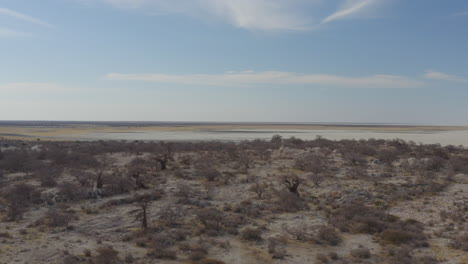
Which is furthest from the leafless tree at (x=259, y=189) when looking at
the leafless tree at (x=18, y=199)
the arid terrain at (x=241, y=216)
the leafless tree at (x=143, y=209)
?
the leafless tree at (x=18, y=199)

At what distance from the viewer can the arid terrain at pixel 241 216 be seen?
42.1 feet

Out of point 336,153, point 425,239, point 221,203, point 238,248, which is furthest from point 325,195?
point 336,153

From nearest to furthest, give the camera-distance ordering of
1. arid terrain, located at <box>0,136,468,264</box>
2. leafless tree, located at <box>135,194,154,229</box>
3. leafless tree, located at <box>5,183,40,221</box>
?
arid terrain, located at <box>0,136,468,264</box>, leafless tree, located at <box>135,194,154,229</box>, leafless tree, located at <box>5,183,40,221</box>

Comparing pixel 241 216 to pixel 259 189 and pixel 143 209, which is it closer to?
pixel 143 209

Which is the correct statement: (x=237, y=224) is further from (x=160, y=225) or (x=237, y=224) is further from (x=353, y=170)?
(x=353, y=170)

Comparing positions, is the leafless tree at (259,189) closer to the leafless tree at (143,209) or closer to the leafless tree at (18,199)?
the leafless tree at (143,209)

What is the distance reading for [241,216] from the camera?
57.0ft

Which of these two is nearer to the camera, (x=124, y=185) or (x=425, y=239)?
(x=425, y=239)

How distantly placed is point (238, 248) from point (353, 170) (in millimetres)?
16409

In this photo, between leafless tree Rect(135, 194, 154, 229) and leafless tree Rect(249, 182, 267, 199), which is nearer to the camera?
leafless tree Rect(135, 194, 154, 229)

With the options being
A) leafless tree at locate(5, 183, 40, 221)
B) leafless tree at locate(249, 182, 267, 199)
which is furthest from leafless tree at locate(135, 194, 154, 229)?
leafless tree at locate(249, 182, 267, 199)

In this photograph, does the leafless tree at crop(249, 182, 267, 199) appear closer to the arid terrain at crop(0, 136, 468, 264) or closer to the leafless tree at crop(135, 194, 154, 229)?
the arid terrain at crop(0, 136, 468, 264)

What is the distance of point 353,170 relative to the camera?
27.4 m

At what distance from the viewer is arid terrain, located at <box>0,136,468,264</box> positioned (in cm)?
1282
